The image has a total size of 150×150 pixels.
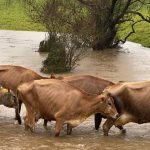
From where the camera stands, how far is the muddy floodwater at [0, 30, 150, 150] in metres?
9.88

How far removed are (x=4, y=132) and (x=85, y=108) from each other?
1785 mm

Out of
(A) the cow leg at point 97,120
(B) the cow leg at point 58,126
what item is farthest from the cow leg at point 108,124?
(B) the cow leg at point 58,126

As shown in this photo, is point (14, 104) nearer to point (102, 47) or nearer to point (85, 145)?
point (85, 145)

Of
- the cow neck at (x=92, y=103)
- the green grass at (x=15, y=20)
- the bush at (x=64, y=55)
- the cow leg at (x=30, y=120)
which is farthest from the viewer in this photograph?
the green grass at (x=15, y=20)

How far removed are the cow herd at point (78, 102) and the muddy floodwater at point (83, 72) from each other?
0.27 metres

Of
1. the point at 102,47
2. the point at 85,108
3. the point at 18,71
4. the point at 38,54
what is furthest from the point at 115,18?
the point at 85,108

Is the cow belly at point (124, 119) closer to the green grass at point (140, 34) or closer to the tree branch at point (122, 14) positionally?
the tree branch at point (122, 14)

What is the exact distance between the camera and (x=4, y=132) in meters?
10.6

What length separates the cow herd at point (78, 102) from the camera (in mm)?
10195

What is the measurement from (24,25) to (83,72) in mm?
20293

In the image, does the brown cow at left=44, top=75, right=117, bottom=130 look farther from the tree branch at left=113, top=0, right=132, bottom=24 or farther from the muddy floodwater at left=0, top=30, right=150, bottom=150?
the tree branch at left=113, top=0, right=132, bottom=24

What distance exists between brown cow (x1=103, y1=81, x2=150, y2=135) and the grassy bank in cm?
1929

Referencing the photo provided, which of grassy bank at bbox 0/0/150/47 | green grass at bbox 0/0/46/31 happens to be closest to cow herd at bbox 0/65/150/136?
grassy bank at bbox 0/0/150/47

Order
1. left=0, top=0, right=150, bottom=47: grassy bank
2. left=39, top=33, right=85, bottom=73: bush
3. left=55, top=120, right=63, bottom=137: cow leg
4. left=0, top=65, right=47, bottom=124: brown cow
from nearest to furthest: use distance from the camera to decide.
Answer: left=55, top=120, right=63, bottom=137: cow leg
left=0, top=65, right=47, bottom=124: brown cow
left=39, top=33, right=85, bottom=73: bush
left=0, top=0, right=150, bottom=47: grassy bank
